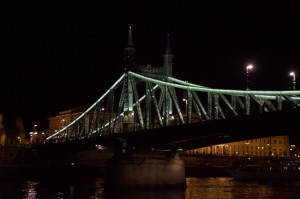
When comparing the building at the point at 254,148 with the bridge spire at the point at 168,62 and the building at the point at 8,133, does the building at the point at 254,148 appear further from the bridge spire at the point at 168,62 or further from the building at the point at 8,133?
the bridge spire at the point at 168,62

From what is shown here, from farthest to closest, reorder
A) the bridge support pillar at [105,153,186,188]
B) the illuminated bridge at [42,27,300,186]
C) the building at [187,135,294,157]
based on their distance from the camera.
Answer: the building at [187,135,294,157]
the bridge support pillar at [105,153,186,188]
the illuminated bridge at [42,27,300,186]

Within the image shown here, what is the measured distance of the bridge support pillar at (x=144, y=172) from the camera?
61125mm

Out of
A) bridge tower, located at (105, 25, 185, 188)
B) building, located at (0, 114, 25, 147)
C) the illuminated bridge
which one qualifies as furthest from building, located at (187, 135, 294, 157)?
bridge tower, located at (105, 25, 185, 188)

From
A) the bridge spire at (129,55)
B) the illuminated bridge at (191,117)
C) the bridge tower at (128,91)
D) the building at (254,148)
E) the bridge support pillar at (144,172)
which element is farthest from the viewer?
the building at (254,148)

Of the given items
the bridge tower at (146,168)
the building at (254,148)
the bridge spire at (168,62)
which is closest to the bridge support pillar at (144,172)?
the bridge tower at (146,168)

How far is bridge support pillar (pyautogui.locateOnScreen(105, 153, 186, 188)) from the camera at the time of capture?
6112 centimetres

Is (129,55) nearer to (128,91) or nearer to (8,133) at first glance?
(128,91)

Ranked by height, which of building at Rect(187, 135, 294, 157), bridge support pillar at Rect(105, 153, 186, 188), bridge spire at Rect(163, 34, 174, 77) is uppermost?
bridge spire at Rect(163, 34, 174, 77)

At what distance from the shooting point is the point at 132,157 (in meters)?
62.5

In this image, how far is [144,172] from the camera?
2438 inches

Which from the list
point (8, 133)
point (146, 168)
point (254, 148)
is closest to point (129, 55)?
point (146, 168)

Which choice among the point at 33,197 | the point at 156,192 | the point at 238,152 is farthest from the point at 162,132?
the point at 238,152

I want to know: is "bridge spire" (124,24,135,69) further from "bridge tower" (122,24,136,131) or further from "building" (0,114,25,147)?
"building" (0,114,25,147)

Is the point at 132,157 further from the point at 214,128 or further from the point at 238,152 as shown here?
the point at 238,152
